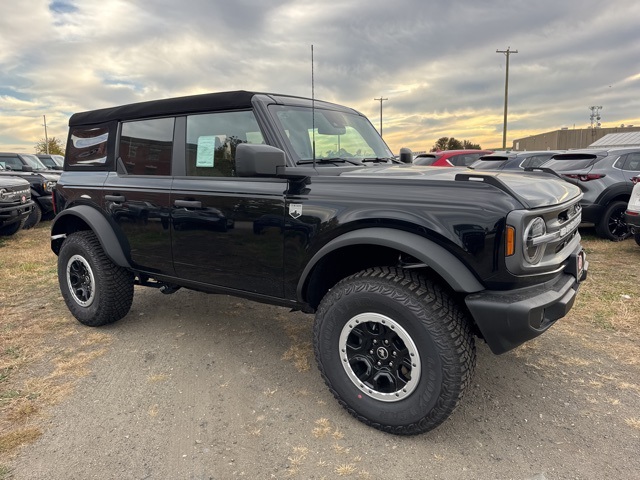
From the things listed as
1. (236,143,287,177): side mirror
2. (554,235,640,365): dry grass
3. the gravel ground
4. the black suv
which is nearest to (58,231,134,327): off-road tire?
the gravel ground

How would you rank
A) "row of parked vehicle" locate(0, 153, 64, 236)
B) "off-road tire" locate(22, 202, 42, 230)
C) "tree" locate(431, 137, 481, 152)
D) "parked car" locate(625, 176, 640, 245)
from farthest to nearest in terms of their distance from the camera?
"tree" locate(431, 137, 481, 152), "off-road tire" locate(22, 202, 42, 230), "row of parked vehicle" locate(0, 153, 64, 236), "parked car" locate(625, 176, 640, 245)

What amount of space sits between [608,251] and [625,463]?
18.2ft

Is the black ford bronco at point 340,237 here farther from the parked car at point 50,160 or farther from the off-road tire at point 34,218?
the parked car at point 50,160

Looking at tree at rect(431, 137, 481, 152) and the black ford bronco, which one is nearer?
the black ford bronco

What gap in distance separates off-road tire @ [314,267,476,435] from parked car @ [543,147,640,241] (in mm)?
6449

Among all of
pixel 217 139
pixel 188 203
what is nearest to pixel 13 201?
pixel 188 203

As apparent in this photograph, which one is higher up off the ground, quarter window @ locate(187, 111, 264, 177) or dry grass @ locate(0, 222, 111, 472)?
quarter window @ locate(187, 111, 264, 177)

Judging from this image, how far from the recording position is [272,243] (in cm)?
291

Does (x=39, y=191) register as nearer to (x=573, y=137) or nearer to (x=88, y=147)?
(x=88, y=147)

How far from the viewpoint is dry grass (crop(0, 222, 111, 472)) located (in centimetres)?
277

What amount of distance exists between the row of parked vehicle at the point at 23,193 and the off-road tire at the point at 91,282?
2.11 m

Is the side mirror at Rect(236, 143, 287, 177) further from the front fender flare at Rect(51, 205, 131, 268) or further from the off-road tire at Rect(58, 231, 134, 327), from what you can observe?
the off-road tire at Rect(58, 231, 134, 327)

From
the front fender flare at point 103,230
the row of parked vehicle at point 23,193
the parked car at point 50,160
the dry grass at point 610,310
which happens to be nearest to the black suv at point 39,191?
the row of parked vehicle at point 23,193

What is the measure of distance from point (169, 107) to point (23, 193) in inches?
270
